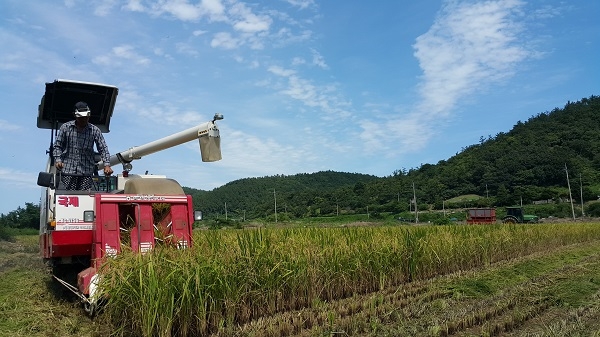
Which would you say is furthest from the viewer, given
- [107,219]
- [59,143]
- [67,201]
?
[59,143]

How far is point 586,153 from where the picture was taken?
238 feet

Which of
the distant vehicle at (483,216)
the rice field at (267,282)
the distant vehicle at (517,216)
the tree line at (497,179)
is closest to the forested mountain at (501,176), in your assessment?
the tree line at (497,179)

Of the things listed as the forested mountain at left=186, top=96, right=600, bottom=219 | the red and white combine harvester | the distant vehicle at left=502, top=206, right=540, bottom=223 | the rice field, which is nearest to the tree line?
the forested mountain at left=186, top=96, right=600, bottom=219

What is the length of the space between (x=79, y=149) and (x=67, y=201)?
37.5 inches

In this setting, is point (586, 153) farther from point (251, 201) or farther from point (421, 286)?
point (421, 286)

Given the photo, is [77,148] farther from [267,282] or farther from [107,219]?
[267,282]

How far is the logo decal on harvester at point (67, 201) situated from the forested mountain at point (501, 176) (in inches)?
2607

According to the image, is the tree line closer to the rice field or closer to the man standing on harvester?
the rice field

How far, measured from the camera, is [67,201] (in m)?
5.75

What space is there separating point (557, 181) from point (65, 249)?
77.6m

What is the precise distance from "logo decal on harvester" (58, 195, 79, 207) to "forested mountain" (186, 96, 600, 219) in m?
66.2

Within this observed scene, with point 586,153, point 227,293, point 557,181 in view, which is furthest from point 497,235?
point 586,153

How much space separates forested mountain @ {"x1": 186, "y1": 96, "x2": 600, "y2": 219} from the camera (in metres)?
68.1

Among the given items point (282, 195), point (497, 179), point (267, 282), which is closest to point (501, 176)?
point (497, 179)
